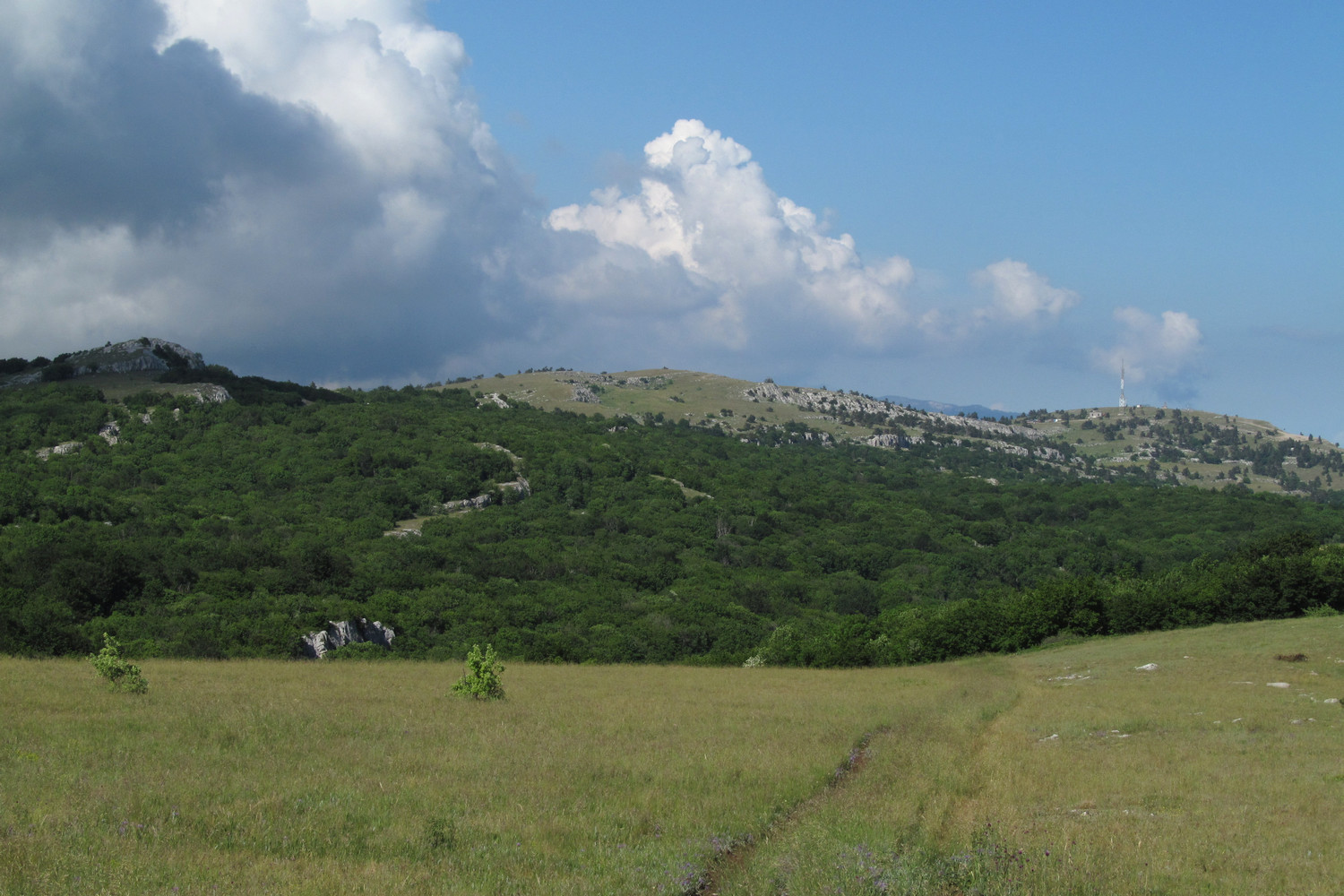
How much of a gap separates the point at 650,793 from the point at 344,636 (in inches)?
2323

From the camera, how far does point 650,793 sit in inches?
572

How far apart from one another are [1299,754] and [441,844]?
56.4 ft

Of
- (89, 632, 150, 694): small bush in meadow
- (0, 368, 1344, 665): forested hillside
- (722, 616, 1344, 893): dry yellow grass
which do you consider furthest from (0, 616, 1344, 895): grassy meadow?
(0, 368, 1344, 665): forested hillside

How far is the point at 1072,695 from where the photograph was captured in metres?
30.5

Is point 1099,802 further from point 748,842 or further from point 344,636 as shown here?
point 344,636

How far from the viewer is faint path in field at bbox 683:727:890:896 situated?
10.6 m

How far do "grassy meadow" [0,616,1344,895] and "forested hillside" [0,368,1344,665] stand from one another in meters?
31.2

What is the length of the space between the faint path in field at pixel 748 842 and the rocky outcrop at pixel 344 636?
48002mm

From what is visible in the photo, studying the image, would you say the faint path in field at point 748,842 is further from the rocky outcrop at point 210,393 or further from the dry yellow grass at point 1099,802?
the rocky outcrop at point 210,393

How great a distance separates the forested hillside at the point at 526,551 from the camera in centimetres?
5859

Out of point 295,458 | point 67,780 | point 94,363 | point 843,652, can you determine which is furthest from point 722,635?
point 94,363

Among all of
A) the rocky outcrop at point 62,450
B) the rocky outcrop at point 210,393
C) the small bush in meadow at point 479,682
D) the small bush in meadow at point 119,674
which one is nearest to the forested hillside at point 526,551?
the rocky outcrop at point 62,450

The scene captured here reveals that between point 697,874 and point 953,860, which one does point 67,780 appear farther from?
point 953,860

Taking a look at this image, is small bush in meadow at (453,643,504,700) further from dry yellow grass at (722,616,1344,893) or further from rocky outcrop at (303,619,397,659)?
rocky outcrop at (303,619,397,659)
